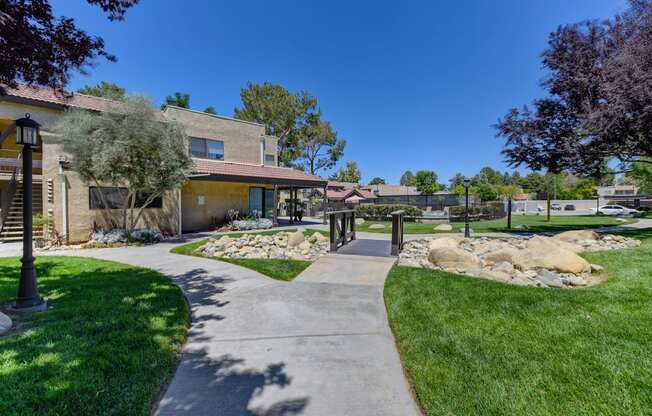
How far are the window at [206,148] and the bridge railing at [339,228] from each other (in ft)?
31.3

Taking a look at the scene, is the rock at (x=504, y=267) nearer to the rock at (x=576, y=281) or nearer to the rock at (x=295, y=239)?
the rock at (x=576, y=281)

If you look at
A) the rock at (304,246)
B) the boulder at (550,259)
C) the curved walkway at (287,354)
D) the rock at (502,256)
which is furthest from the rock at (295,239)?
the boulder at (550,259)

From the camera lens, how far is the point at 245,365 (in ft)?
9.66

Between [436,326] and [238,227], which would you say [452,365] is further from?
[238,227]

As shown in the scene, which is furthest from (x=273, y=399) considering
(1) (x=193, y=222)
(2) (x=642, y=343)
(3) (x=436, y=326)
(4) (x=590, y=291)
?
(1) (x=193, y=222)

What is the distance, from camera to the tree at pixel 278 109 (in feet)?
108

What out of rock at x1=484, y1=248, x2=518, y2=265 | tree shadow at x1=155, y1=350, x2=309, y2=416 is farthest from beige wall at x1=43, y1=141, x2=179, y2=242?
rock at x1=484, y1=248, x2=518, y2=265

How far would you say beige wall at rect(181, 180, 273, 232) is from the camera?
49.8ft

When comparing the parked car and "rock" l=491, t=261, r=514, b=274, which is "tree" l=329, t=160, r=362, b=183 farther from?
"rock" l=491, t=261, r=514, b=274

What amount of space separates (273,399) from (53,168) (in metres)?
13.6

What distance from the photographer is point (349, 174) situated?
212 feet

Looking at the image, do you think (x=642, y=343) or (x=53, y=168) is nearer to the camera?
(x=642, y=343)

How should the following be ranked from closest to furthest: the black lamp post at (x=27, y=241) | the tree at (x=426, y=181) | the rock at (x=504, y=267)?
the black lamp post at (x=27, y=241), the rock at (x=504, y=267), the tree at (x=426, y=181)

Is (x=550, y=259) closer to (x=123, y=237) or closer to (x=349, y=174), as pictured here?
(x=123, y=237)
